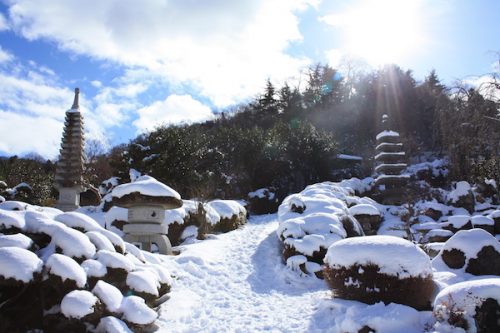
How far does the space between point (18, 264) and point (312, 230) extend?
20.9 ft

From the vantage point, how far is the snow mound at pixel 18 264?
4266mm

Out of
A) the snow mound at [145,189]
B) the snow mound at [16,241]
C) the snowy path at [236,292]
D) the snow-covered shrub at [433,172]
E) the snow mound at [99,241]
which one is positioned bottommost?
the snowy path at [236,292]

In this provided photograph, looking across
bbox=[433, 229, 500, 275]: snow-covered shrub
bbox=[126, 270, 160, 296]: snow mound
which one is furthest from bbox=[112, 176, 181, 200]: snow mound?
bbox=[433, 229, 500, 275]: snow-covered shrub

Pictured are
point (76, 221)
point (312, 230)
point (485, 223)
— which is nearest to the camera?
point (76, 221)

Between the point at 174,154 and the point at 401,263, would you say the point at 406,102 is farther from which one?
the point at 401,263

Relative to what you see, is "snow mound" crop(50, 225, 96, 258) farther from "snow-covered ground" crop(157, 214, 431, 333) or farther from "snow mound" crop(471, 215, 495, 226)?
"snow mound" crop(471, 215, 495, 226)

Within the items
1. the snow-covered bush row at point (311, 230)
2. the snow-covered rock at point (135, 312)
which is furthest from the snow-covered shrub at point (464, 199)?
the snow-covered rock at point (135, 312)

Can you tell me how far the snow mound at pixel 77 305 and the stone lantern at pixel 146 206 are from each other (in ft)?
14.4

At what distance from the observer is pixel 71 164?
14336 mm

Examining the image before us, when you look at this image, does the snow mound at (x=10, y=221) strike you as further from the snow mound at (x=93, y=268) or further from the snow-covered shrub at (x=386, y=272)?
the snow-covered shrub at (x=386, y=272)

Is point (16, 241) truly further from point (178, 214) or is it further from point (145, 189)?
point (178, 214)

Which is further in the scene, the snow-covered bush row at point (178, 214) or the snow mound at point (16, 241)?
the snow-covered bush row at point (178, 214)

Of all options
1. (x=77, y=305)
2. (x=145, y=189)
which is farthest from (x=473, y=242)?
(x=145, y=189)

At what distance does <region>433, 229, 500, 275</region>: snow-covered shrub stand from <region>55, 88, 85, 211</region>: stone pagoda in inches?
460
